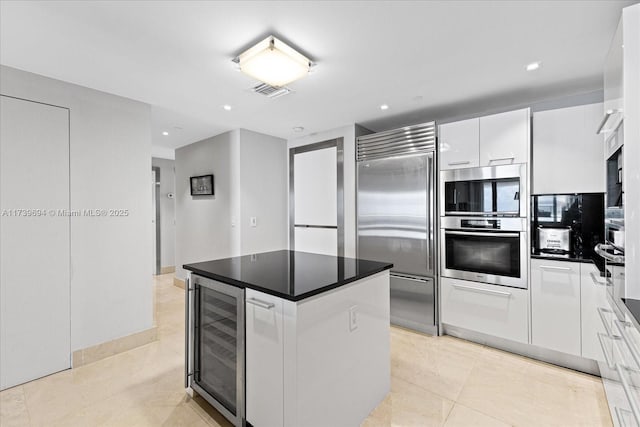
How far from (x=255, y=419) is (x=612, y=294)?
2.13 meters

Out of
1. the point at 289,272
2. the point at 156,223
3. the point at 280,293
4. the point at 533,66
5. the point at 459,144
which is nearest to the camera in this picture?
the point at 280,293

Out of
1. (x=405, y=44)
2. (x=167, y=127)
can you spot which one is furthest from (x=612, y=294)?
(x=167, y=127)

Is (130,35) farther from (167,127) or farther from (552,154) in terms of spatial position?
(552,154)

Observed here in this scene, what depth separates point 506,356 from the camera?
2.61 m

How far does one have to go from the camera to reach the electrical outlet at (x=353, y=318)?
5.54 feet

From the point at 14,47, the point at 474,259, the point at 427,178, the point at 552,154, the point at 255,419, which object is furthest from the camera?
the point at 427,178

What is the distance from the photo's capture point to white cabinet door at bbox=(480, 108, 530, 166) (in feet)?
8.45

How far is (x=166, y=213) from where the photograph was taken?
6.06 metres

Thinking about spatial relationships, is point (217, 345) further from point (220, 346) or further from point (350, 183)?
point (350, 183)

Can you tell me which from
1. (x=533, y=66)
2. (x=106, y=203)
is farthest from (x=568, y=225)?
(x=106, y=203)

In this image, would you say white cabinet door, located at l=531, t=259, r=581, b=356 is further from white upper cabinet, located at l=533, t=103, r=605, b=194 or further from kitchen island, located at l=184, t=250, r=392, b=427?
kitchen island, located at l=184, t=250, r=392, b=427

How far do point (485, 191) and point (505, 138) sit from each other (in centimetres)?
50

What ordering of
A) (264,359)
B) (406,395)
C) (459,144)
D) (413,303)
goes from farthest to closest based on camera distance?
(413,303)
(459,144)
(406,395)
(264,359)

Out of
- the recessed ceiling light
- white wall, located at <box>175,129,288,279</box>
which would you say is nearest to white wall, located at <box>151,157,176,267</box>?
white wall, located at <box>175,129,288,279</box>
